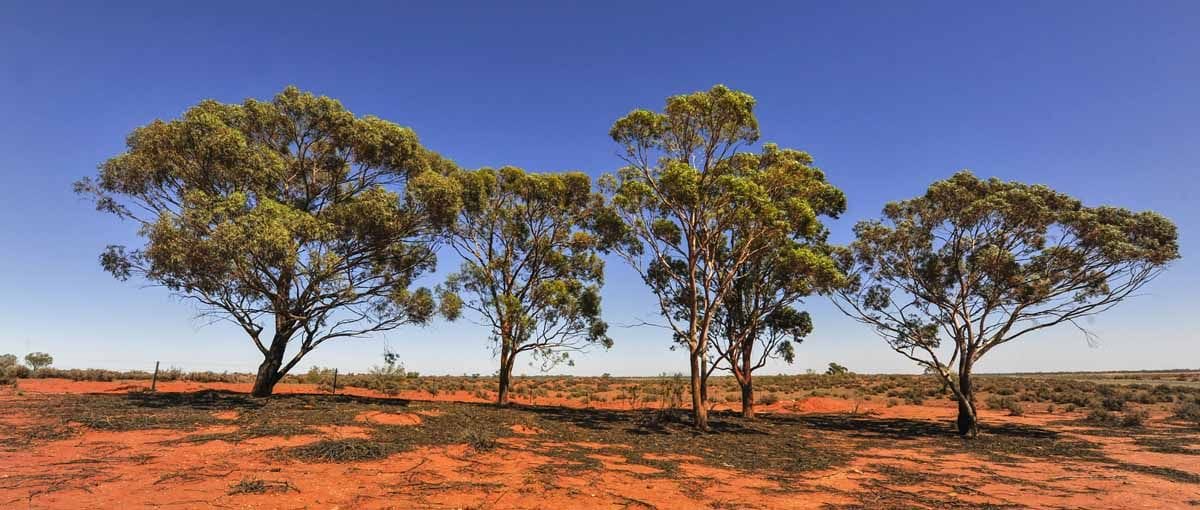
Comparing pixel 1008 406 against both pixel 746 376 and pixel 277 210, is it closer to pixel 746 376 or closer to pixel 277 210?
pixel 746 376

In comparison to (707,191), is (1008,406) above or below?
below

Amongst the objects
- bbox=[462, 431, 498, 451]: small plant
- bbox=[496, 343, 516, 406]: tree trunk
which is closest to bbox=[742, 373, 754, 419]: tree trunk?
bbox=[496, 343, 516, 406]: tree trunk

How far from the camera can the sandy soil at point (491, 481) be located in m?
8.43

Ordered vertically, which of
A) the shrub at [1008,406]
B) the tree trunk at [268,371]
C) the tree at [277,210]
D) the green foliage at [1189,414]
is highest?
the tree at [277,210]

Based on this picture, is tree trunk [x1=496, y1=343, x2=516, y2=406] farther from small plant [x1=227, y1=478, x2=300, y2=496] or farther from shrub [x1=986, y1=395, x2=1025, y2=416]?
shrub [x1=986, y1=395, x2=1025, y2=416]

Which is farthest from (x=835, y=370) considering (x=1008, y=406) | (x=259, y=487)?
(x=259, y=487)

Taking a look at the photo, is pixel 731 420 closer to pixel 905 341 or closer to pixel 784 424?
pixel 784 424

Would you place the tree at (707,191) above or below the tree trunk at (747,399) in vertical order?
above

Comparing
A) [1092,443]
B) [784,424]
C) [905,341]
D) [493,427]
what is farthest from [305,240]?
[1092,443]

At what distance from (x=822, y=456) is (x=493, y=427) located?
409 inches

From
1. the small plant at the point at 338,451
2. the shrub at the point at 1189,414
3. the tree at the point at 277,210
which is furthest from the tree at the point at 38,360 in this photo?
the shrub at the point at 1189,414

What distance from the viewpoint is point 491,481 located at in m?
10.2

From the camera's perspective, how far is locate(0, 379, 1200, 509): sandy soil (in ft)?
27.7

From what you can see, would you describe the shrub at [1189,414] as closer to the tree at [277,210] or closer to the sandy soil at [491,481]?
the sandy soil at [491,481]
